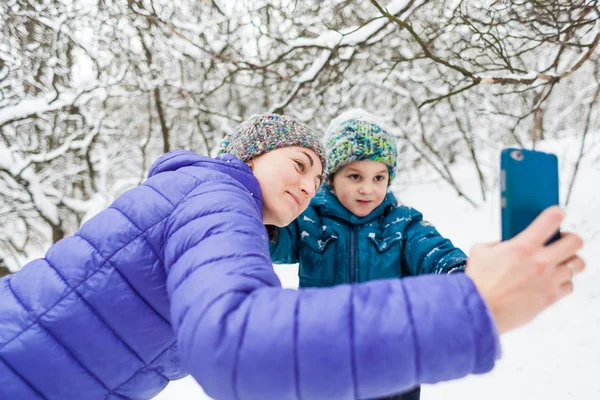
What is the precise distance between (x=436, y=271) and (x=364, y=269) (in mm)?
332

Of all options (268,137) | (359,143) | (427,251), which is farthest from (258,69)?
(427,251)

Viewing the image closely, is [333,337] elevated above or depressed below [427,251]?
above

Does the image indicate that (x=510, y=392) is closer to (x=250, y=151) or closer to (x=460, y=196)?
(x=250, y=151)

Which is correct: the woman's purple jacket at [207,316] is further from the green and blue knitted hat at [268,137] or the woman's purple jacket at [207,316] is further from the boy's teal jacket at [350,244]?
the boy's teal jacket at [350,244]

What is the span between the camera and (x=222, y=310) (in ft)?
2.22

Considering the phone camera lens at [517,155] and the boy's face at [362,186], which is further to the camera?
the boy's face at [362,186]

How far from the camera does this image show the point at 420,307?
650 millimetres

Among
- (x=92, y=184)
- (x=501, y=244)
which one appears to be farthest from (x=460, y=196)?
(x=501, y=244)

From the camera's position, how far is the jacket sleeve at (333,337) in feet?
2.07

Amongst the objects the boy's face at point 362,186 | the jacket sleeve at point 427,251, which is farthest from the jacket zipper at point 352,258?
the jacket sleeve at point 427,251

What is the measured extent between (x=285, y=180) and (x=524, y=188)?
76 cm

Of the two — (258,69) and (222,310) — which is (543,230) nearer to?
(222,310)

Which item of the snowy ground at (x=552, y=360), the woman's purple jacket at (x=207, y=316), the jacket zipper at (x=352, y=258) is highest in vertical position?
the woman's purple jacket at (x=207, y=316)

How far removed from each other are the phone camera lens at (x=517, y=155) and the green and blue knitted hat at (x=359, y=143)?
1066mm
